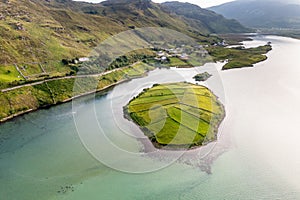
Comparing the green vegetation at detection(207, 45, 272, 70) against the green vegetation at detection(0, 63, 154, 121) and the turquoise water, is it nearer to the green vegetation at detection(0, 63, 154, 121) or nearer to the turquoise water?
the green vegetation at detection(0, 63, 154, 121)

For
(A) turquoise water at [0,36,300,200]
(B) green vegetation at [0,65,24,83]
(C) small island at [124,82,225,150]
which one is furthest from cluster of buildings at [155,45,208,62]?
(B) green vegetation at [0,65,24,83]

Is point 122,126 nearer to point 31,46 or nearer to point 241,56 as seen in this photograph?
point 31,46

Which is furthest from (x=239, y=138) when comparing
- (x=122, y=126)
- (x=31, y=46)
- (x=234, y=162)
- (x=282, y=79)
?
(x=31, y=46)

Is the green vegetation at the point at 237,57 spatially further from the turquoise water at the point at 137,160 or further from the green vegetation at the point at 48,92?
the turquoise water at the point at 137,160

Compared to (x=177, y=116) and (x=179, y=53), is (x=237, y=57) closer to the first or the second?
(x=179, y=53)

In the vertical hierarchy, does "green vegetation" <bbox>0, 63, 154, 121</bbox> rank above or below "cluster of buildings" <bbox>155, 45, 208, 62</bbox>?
below

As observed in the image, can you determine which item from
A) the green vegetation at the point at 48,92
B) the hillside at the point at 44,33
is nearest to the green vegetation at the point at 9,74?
the hillside at the point at 44,33

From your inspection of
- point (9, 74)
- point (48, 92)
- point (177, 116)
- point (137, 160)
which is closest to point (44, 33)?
point (9, 74)
